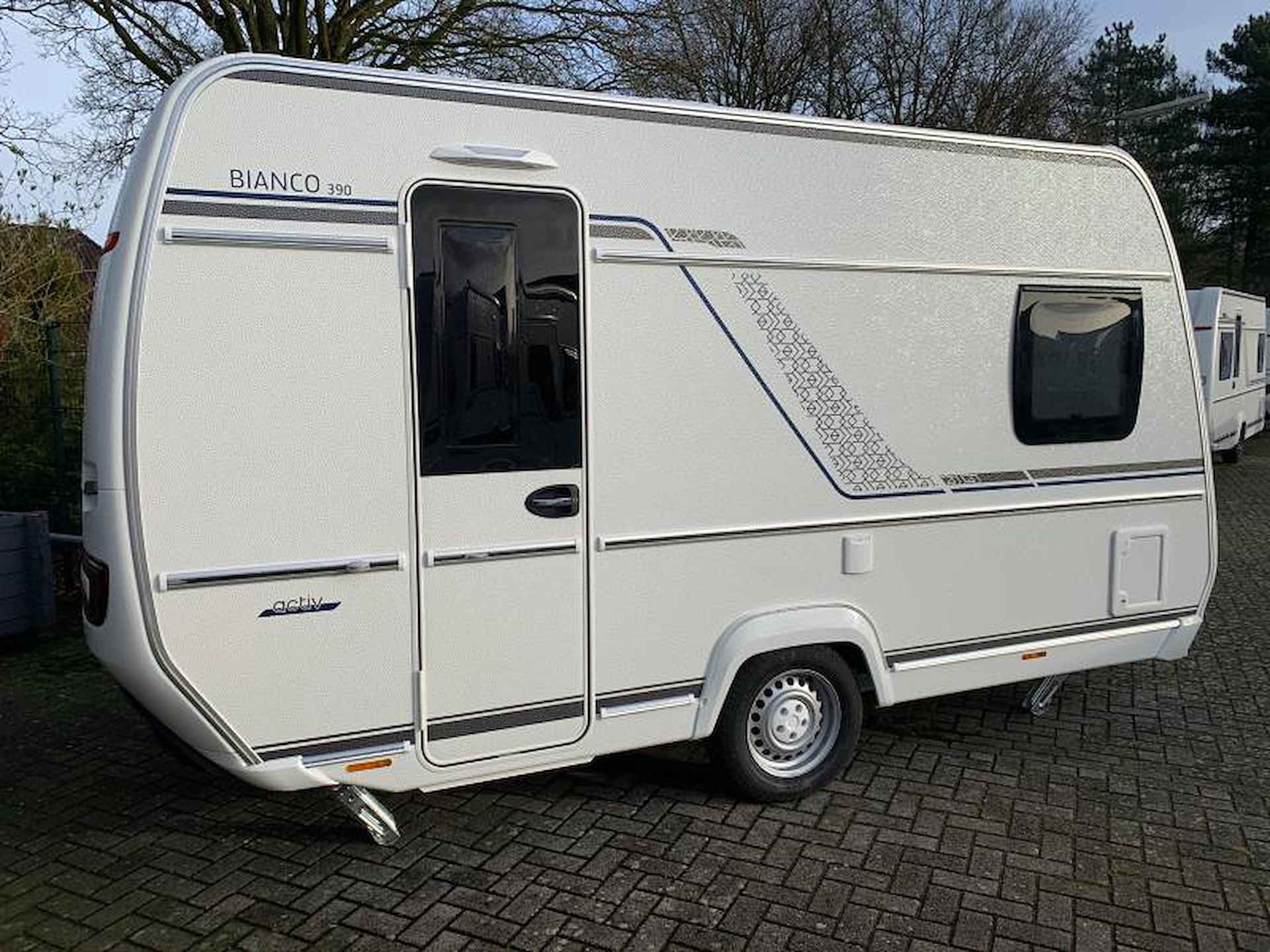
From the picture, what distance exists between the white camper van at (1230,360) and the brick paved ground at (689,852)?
10.6 meters

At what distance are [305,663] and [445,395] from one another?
102 cm

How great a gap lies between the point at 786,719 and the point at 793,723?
44 mm

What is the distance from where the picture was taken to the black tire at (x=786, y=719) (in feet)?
14.1

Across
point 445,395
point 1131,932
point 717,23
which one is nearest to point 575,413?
point 445,395

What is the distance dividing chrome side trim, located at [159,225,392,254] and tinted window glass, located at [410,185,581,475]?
A: 0.15 m

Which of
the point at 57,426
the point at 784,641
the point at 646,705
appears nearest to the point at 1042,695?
the point at 784,641

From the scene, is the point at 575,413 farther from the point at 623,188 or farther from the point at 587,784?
the point at 587,784

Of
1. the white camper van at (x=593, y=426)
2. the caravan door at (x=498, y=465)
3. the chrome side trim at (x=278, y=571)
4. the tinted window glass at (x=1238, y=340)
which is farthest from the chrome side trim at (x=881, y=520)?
the tinted window glass at (x=1238, y=340)

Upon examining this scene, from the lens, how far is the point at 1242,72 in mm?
36094

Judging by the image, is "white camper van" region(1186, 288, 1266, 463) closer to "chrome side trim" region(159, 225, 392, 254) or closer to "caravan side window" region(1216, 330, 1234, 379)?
"caravan side window" region(1216, 330, 1234, 379)

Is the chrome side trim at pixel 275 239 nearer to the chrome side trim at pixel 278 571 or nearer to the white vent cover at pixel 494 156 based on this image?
the white vent cover at pixel 494 156

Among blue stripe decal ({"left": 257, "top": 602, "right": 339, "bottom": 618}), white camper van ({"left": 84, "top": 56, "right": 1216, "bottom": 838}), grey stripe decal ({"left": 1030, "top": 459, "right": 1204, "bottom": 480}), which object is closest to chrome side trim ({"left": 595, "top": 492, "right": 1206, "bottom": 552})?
white camper van ({"left": 84, "top": 56, "right": 1216, "bottom": 838})

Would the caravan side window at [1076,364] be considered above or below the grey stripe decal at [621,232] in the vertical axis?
below

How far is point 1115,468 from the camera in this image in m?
4.98
